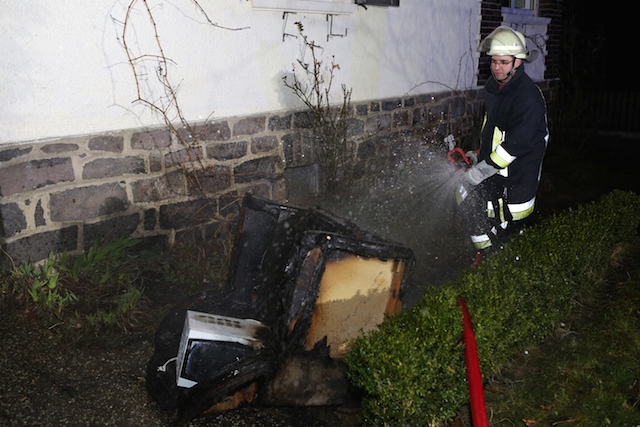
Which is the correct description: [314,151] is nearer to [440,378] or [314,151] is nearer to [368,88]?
[368,88]

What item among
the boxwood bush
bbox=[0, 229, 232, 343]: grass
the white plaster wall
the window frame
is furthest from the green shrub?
the window frame

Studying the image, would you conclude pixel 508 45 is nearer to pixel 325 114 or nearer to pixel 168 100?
pixel 325 114

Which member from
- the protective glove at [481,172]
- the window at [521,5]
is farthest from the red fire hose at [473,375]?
the window at [521,5]

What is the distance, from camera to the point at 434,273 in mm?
5516

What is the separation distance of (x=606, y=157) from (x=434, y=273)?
699cm

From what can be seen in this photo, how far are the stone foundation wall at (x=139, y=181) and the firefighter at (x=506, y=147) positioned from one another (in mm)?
1989

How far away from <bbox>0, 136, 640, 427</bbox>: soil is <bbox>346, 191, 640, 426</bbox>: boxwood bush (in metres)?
0.56

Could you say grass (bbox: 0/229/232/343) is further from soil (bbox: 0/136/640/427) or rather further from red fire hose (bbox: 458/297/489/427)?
red fire hose (bbox: 458/297/489/427)

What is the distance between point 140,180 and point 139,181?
0.04 ft

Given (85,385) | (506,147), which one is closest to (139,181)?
(85,385)

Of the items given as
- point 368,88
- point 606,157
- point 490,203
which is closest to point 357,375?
point 490,203

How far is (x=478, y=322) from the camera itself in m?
3.35

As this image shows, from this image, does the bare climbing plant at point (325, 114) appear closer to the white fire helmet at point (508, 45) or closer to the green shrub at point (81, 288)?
the white fire helmet at point (508, 45)

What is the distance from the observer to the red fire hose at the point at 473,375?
2902 mm
